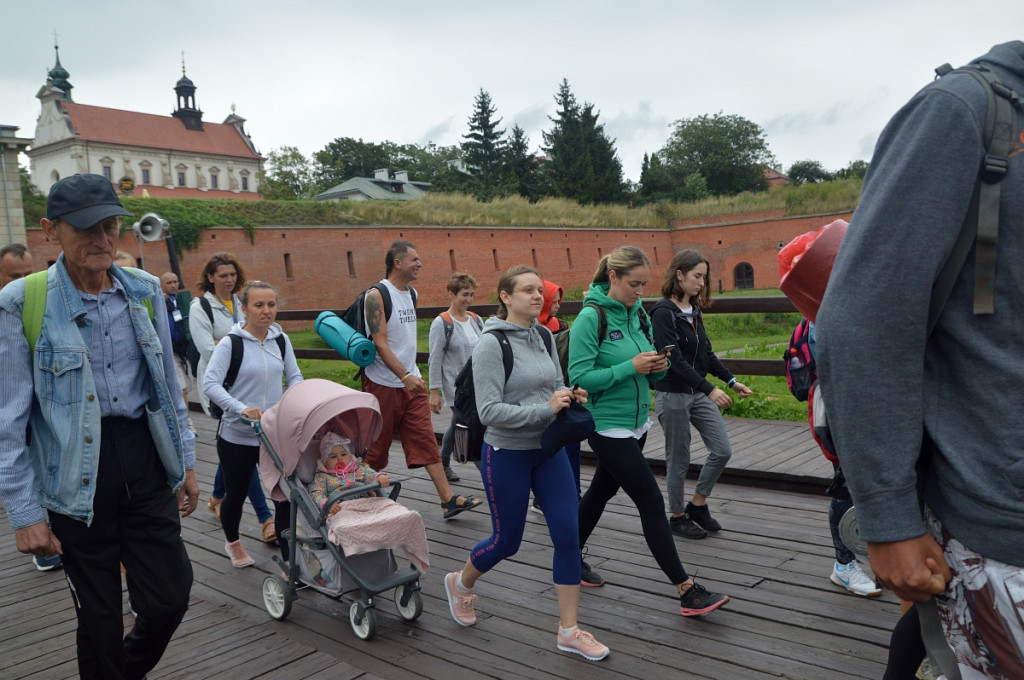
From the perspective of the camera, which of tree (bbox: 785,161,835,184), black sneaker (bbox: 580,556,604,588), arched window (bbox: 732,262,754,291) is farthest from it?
tree (bbox: 785,161,835,184)

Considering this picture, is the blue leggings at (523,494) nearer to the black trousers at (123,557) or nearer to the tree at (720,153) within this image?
the black trousers at (123,557)

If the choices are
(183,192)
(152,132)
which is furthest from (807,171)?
(152,132)

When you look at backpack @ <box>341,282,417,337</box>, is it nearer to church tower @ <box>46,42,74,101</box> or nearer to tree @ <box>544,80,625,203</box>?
tree @ <box>544,80,625,203</box>

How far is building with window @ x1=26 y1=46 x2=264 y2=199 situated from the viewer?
68.7 m

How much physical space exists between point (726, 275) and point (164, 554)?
49.2 meters

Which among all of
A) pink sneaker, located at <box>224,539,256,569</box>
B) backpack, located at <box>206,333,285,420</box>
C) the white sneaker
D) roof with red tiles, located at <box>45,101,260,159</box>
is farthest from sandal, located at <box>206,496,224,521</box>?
roof with red tiles, located at <box>45,101,260,159</box>

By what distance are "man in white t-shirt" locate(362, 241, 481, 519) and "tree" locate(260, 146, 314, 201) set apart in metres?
61.3

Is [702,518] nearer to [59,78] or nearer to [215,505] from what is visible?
[215,505]

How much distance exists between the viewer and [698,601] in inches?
148

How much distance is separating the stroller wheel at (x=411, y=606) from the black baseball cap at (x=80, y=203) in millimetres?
2269

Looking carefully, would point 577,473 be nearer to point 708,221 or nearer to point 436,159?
point 708,221

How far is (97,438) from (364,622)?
1.67 m

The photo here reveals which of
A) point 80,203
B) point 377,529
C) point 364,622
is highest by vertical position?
point 80,203

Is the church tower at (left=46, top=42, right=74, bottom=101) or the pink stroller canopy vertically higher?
the church tower at (left=46, top=42, right=74, bottom=101)
